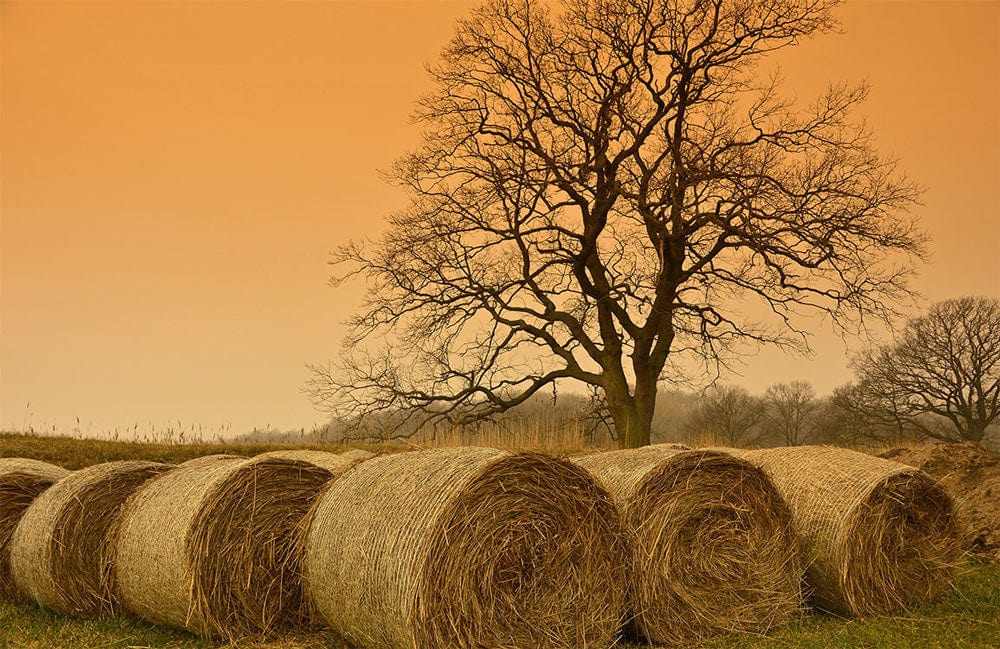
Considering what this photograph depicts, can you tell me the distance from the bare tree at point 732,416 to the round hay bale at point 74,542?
13714 millimetres

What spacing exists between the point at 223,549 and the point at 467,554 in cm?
204

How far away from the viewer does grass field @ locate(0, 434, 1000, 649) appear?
6172mm

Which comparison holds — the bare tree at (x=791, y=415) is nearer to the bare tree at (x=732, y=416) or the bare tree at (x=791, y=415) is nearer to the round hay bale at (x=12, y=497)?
the bare tree at (x=732, y=416)

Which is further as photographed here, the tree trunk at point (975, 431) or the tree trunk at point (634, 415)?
the tree trunk at point (975, 431)

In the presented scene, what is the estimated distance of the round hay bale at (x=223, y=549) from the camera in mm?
6383

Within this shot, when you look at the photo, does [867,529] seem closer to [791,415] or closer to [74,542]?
[74,542]

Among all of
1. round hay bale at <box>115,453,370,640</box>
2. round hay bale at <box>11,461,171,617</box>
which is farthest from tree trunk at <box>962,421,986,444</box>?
round hay bale at <box>11,461,171,617</box>

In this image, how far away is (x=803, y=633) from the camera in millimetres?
6441

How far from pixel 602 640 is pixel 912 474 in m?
3.12

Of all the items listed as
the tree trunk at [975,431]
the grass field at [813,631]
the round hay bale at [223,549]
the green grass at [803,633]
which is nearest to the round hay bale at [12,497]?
the grass field at [813,631]

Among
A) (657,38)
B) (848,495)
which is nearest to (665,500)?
(848,495)

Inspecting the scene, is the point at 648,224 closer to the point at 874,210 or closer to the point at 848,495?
the point at 874,210

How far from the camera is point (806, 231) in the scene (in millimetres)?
17938

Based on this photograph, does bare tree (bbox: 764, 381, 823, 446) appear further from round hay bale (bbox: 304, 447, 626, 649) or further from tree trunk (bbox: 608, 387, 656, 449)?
round hay bale (bbox: 304, 447, 626, 649)
